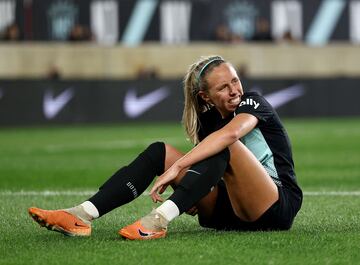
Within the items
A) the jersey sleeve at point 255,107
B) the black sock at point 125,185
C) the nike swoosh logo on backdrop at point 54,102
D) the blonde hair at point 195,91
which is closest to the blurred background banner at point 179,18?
the nike swoosh logo on backdrop at point 54,102

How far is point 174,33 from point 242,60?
211 centimetres

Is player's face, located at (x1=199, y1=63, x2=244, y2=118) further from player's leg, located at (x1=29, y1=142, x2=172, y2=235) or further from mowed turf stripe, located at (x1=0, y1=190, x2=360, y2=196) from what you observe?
mowed turf stripe, located at (x1=0, y1=190, x2=360, y2=196)

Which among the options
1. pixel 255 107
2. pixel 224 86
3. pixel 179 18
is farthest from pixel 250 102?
pixel 179 18

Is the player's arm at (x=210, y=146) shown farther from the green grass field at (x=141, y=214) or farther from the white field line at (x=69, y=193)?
the white field line at (x=69, y=193)

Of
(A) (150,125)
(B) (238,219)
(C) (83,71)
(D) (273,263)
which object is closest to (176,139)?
(A) (150,125)

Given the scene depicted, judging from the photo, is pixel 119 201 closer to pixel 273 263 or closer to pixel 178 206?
pixel 178 206

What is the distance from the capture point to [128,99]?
995 inches

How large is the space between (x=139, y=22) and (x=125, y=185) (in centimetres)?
2210

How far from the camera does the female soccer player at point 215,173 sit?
6461mm

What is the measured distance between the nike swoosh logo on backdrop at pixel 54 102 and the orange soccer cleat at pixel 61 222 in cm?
1774

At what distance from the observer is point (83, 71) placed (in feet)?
92.5

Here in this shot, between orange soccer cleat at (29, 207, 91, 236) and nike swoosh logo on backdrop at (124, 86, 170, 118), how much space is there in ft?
60.8

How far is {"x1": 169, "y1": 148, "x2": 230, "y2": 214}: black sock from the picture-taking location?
6434mm

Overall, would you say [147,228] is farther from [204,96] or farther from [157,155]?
[204,96]
